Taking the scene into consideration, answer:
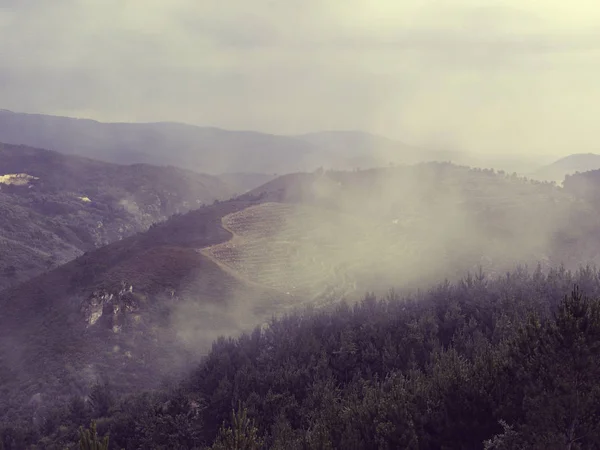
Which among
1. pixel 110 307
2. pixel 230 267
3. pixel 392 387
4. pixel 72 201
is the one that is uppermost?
pixel 72 201

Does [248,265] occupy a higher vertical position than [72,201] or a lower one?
lower

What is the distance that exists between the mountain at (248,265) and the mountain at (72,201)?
706 inches

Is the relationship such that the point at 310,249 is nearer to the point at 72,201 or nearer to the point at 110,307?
the point at 110,307

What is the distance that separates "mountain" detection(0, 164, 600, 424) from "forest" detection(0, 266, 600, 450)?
4.90 m

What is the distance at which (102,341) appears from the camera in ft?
118

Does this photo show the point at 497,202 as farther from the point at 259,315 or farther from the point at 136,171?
the point at 136,171

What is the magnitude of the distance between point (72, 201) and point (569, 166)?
15021cm

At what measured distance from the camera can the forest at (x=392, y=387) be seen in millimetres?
10367

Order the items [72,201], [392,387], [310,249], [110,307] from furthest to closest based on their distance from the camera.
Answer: [72,201] → [310,249] → [110,307] → [392,387]

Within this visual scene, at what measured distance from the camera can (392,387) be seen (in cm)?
1609

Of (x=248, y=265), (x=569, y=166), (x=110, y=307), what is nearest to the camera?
(x=110, y=307)

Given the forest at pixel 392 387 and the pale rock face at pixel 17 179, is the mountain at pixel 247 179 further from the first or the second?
the forest at pixel 392 387

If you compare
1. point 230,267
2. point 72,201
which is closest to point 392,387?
point 230,267

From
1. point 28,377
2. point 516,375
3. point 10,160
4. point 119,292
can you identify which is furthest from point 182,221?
point 10,160
